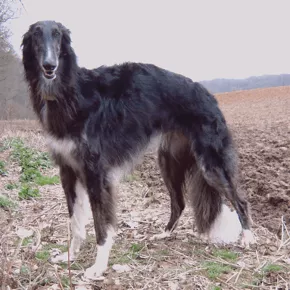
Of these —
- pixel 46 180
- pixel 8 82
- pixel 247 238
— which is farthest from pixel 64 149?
pixel 8 82

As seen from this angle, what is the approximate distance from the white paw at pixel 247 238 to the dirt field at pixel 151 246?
0.08m

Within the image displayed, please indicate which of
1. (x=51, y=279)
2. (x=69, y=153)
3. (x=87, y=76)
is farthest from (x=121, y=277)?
(x=87, y=76)

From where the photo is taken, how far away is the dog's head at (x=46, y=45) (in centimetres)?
330

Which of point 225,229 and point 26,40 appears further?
point 225,229

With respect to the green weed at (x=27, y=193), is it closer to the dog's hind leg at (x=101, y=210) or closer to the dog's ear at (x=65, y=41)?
the dog's hind leg at (x=101, y=210)

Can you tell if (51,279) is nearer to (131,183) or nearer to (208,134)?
(208,134)

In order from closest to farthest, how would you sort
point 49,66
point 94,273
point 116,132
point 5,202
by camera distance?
1. point 49,66
2. point 94,273
3. point 116,132
4. point 5,202

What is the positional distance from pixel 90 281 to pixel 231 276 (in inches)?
50.0

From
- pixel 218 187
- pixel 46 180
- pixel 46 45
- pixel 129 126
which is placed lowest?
pixel 46 180

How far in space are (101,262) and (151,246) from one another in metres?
0.81

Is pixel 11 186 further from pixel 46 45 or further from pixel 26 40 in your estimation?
pixel 46 45

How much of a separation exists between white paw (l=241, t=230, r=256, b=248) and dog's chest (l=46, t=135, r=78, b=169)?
2.02 metres

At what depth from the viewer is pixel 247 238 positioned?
4141 millimetres

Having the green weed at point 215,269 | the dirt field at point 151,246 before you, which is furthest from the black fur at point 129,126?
the green weed at point 215,269
